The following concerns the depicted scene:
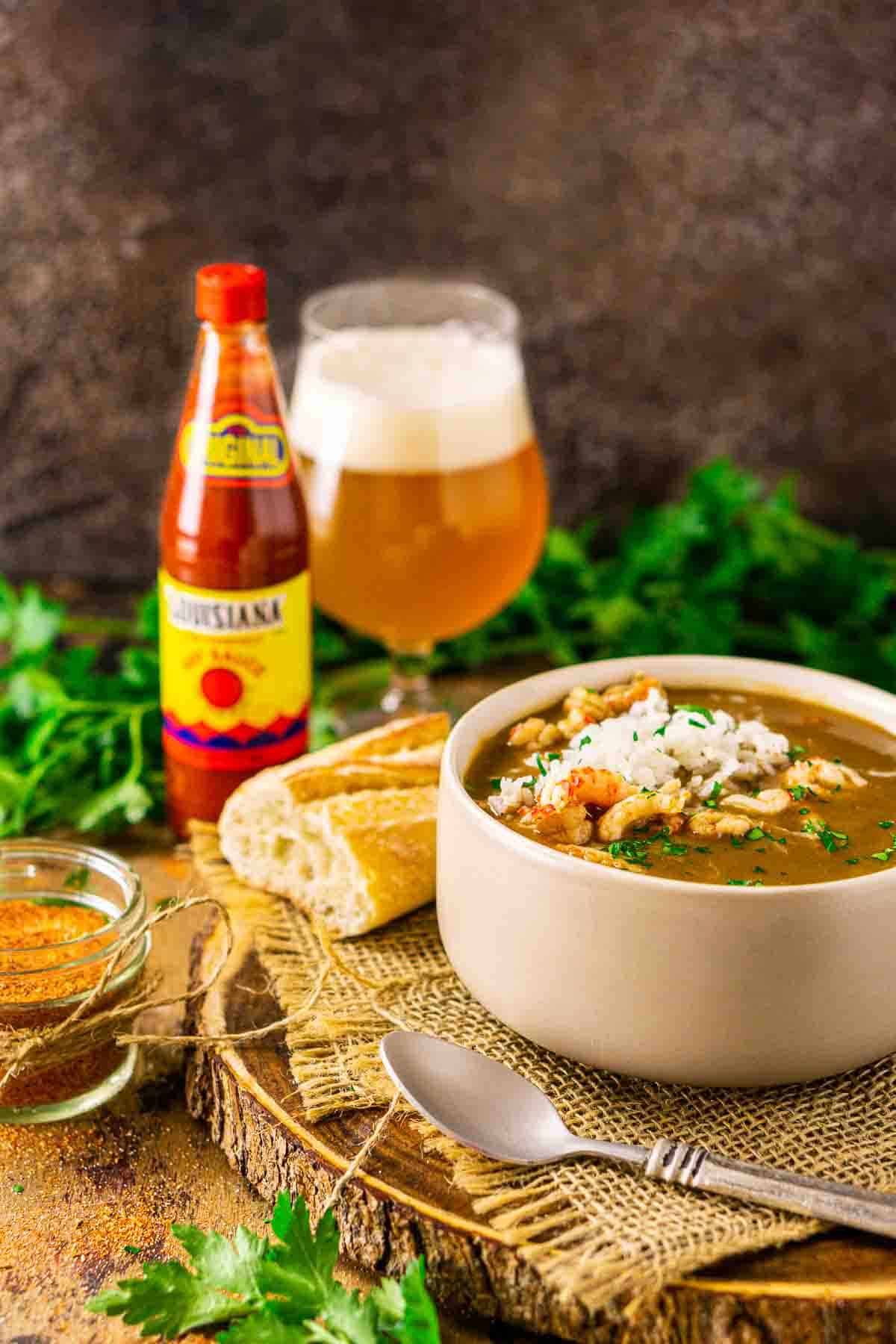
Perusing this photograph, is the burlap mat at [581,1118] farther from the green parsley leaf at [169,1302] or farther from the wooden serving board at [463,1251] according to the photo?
the green parsley leaf at [169,1302]

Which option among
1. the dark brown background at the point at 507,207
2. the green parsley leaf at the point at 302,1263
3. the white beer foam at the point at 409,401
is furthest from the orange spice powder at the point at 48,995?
the dark brown background at the point at 507,207

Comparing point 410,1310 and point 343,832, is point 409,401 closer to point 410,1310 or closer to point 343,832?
point 343,832

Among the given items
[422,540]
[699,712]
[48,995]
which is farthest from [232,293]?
[48,995]

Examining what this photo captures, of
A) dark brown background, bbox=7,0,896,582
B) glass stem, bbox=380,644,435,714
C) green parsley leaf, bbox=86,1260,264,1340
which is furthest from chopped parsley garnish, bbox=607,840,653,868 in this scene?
dark brown background, bbox=7,0,896,582

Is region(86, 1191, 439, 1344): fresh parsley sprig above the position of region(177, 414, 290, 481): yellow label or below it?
below

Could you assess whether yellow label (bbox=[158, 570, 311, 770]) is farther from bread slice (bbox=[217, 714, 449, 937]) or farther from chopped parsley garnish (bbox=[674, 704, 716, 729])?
chopped parsley garnish (bbox=[674, 704, 716, 729])

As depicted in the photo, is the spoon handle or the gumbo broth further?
the gumbo broth

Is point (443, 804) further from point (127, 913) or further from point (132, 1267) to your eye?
point (132, 1267)
